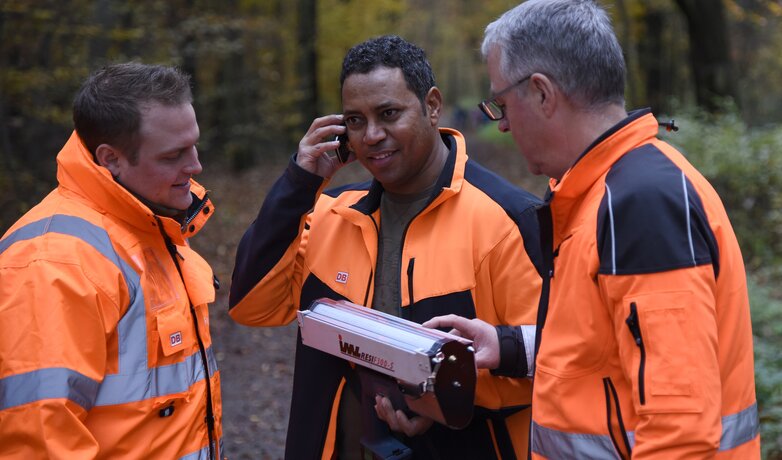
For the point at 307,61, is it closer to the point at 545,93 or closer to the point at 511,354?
the point at 511,354

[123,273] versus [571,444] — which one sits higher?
[123,273]

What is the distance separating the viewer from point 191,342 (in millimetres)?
2580

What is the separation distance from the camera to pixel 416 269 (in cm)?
280

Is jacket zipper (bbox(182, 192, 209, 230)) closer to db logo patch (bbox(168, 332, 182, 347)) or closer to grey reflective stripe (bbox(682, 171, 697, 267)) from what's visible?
db logo patch (bbox(168, 332, 182, 347))

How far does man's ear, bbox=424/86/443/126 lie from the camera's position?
307cm

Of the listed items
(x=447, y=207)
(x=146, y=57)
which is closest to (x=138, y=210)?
(x=447, y=207)

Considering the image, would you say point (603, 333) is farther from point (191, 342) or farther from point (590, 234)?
point (191, 342)

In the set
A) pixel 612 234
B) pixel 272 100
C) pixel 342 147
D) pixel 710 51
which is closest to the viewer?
pixel 612 234

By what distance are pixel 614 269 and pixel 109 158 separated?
1649 mm

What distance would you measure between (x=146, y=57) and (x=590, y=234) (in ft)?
32.8

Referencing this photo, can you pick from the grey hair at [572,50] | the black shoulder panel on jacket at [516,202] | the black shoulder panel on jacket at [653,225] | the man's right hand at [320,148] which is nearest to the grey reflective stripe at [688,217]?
the black shoulder panel on jacket at [653,225]

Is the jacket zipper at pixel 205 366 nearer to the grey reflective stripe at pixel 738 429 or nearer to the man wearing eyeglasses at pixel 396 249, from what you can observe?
the man wearing eyeglasses at pixel 396 249

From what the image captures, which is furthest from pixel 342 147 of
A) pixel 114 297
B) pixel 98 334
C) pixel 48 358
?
pixel 48 358

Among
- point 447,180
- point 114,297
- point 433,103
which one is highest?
point 433,103
